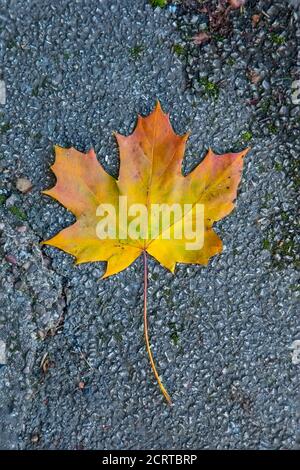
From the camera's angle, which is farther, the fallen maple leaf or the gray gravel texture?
the gray gravel texture

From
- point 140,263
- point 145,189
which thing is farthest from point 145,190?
point 140,263

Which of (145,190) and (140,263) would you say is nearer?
(145,190)

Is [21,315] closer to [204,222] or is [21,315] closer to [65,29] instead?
[204,222]

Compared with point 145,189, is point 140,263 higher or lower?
lower

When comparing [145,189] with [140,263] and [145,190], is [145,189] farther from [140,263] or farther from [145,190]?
[140,263]

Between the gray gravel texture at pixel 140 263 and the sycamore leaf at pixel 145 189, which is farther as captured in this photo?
the gray gravel texture at pixel 140 263
